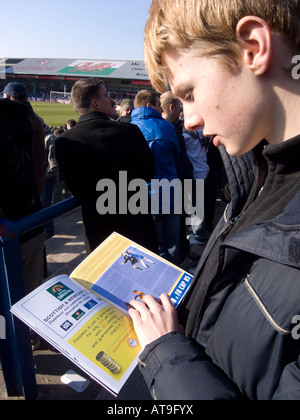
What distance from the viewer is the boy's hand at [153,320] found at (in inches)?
35.1

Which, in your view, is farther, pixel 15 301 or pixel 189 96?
pixel 15 301

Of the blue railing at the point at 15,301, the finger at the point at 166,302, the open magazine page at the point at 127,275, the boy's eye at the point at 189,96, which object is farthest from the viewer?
the blue railing at the point at 15,301

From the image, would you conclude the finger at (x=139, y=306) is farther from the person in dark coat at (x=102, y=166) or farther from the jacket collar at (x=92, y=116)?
the jacket collar at (x=92, y=116)

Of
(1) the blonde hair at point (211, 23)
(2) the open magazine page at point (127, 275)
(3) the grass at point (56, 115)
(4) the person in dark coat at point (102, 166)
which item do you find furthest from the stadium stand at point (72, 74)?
(1) the blonde hair at point (211, 23)

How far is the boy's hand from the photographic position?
2.93 feet

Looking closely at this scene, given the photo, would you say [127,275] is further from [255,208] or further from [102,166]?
[102,166]

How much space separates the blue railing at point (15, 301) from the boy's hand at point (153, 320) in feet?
2.71

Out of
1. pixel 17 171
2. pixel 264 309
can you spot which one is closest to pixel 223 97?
pixel 264 309

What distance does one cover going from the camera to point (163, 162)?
324 centimetres

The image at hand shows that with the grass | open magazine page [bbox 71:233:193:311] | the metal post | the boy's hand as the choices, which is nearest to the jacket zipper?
the boy's hand

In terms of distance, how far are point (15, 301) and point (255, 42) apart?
159 cm

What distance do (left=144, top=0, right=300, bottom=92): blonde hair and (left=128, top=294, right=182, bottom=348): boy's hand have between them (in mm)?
720

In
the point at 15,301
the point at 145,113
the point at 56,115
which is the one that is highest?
the point at 145,113
